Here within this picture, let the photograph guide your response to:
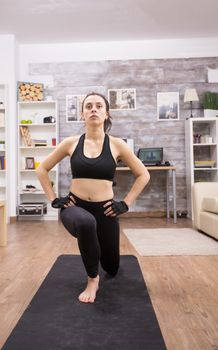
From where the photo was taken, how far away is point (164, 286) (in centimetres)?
199

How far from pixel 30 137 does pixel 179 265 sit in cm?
375

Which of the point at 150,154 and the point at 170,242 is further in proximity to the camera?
the point at 150,154

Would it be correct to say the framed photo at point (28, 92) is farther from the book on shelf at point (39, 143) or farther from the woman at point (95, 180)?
the woman at point (95, 180)

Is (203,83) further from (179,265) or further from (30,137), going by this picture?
(179,265)

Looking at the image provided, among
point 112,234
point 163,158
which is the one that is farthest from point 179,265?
point 163,158

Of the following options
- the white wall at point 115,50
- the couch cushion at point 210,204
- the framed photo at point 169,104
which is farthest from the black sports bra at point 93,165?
the white wall at point 115,50

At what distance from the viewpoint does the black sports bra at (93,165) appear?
1.85 m

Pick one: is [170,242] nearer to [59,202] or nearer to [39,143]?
[59,202]

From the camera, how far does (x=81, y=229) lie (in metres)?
1.62

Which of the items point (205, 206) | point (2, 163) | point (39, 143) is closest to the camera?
point (205, 206)

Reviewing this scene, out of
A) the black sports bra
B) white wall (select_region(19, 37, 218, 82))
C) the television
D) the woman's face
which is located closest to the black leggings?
the black sports bra

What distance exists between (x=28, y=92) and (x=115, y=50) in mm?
1685

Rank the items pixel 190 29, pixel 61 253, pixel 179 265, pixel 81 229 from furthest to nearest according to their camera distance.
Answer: pixel 190 29 → pixel 61 253 → pixel 179 265 → pixel 81 229

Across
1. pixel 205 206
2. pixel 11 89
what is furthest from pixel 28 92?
pixel 205 206
